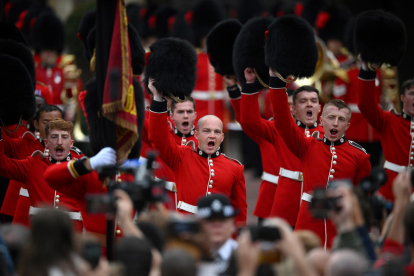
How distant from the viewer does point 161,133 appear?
205 inches

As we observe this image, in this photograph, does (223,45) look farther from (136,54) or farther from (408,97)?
(408,97)

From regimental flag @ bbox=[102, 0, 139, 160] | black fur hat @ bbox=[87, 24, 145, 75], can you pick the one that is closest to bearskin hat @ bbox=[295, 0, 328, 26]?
black fur hat @ bbox=[87, 24, 145, 75]

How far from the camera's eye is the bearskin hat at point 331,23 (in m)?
10.2

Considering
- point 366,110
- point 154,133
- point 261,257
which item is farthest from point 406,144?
point 261,257

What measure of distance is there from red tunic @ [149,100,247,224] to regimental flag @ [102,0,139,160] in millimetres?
806

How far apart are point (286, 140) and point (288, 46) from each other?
2.04 feet

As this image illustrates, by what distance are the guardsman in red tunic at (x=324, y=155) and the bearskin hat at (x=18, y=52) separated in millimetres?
2226

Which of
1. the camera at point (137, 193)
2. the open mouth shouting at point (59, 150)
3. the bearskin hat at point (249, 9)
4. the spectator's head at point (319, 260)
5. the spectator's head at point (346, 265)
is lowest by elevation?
the spectator's head at point (319, 260)

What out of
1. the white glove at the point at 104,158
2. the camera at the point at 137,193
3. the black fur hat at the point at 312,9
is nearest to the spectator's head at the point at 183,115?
the white glove at the point at 104,158

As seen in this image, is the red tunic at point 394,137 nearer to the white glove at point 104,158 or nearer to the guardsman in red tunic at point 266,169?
the guardsman in red tunic at point 266,169

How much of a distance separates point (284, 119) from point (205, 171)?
66cm

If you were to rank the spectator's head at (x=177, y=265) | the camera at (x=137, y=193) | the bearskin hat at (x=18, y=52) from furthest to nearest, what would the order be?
the bearskin hat at (x=18, y=52)
the camera at (x=137, y=193)
the spectator's head at (x=177, y=265)

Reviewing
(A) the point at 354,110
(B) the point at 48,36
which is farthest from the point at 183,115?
(B) the point at 48,36

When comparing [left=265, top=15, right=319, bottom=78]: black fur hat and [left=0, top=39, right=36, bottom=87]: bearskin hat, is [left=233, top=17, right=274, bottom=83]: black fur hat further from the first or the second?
[left=0, top=39, right=36, bottom=87]: bearskin hat
